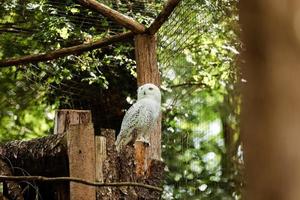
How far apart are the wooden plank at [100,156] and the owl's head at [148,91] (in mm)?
1700

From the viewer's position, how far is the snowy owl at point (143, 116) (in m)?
5.94

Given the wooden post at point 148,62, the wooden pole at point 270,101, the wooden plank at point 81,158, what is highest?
the wooden post at point 148,62

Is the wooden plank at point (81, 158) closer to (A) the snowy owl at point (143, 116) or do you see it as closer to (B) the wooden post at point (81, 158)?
(B) the wooden post at point (81, 158)

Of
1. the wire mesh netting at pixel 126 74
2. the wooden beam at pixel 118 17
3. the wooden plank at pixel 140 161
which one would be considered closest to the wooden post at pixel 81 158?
the wooden plank at pixel 140 161

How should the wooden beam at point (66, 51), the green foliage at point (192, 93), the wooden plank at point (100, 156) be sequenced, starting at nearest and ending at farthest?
the wooden plank at point (100, 156), the wooden beam at point (66, 51), the green foliage at point (192, 93)

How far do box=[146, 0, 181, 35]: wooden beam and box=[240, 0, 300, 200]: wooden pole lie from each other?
4880 millimetres

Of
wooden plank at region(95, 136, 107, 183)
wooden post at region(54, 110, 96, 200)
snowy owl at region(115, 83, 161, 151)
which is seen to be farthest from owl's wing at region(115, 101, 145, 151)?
wooden post at region(54, 110, 96, 200)

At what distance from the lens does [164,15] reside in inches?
230

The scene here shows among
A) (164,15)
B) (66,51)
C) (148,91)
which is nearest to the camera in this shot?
(164,15)

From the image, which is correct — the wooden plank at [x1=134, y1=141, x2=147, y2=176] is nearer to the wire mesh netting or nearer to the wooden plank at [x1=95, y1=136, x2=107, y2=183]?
the wooden plank at [x1=95, y1=136, x2=107, y2=183]

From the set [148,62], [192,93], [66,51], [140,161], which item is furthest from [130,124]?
[192,93]

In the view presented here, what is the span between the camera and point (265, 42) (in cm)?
88

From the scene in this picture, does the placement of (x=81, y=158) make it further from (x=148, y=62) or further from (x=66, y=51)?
(x=66, y=51)

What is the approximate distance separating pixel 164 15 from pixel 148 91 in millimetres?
651
